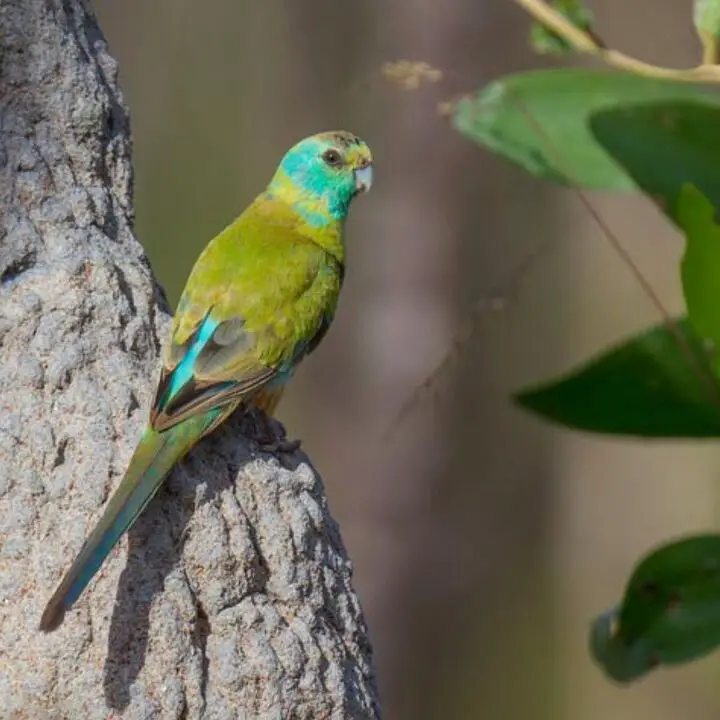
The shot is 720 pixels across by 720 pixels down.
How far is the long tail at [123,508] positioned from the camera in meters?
2.68

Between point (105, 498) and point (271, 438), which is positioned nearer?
point (105, 498)

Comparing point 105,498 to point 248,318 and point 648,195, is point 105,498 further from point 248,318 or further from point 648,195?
point 648,195

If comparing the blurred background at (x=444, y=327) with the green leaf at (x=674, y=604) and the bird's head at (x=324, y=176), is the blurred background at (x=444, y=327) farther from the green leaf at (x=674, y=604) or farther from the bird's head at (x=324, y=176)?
the green leaf at (x=674, y=604)

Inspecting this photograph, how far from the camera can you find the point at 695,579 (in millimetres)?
2971

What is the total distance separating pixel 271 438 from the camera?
3.33m

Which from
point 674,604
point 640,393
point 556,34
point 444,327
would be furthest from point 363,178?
point 444,327

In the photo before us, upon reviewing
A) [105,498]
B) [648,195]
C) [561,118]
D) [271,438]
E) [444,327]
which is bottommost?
[105,498]

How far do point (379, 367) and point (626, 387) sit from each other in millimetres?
4735

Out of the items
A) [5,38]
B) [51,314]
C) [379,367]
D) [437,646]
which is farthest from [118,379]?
[437,646]

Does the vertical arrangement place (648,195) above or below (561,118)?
below

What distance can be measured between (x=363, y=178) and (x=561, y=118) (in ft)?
→ 4.97

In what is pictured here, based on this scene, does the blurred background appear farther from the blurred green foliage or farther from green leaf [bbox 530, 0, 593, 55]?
the blurred green foliage

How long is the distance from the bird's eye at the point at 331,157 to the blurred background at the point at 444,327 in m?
2.67

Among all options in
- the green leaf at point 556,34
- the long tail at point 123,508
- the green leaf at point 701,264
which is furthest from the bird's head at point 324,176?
the green leaf at point 701,264
